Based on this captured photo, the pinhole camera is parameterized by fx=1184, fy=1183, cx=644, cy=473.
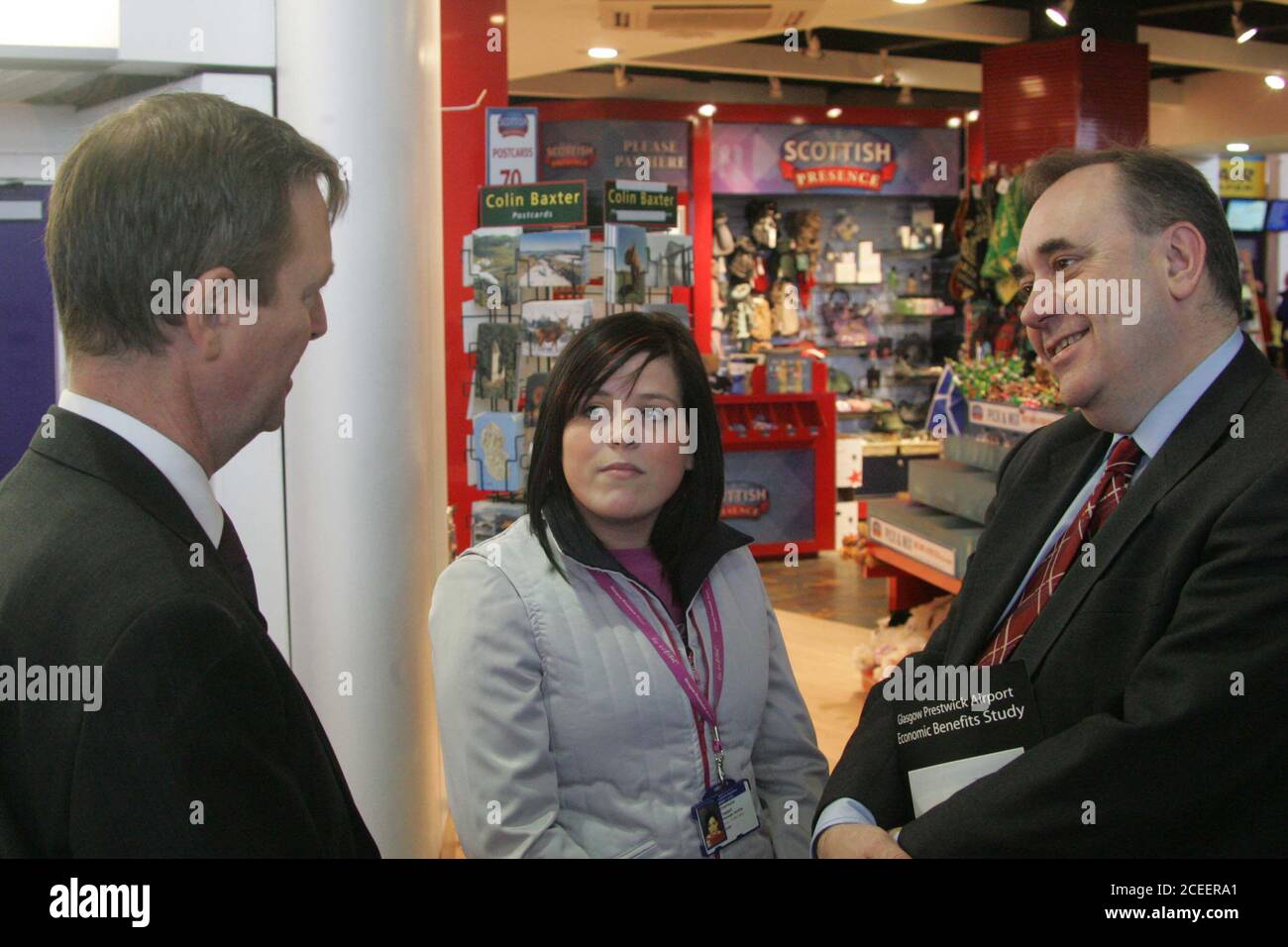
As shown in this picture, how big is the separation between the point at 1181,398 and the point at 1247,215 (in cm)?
1594

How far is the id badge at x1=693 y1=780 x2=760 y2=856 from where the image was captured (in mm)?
1859

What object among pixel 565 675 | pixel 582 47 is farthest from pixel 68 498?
pixel 582 47

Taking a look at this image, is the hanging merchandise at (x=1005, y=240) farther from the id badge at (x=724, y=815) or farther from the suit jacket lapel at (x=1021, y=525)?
the id badge at (x=724, y=815)

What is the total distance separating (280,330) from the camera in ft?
3.81

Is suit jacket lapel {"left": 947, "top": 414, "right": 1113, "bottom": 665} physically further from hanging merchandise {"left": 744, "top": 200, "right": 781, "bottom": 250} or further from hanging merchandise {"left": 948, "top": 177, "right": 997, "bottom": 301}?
hanging merchandise {"left": 744, "top": 200, "right": 781, "bottom": 250}

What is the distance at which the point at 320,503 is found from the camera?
3.18 metres

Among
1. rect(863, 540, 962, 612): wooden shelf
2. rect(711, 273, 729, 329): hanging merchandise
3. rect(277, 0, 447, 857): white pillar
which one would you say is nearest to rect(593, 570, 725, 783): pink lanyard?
rect(277, 0, 447, 857): white pillar

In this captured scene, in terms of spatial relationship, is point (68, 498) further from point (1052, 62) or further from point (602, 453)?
point (1052, 62)

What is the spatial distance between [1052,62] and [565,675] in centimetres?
712

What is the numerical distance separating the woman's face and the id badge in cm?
45

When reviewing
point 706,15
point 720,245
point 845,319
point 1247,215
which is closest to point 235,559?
point 706,15

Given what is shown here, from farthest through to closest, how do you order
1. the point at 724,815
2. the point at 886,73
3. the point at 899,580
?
1. the point at 886,73
2. the point at 899,580
3. the point at 724,815

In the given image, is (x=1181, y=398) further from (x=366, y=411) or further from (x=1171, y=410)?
(x=366, y=411)

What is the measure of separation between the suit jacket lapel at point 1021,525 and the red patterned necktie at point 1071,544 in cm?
3
